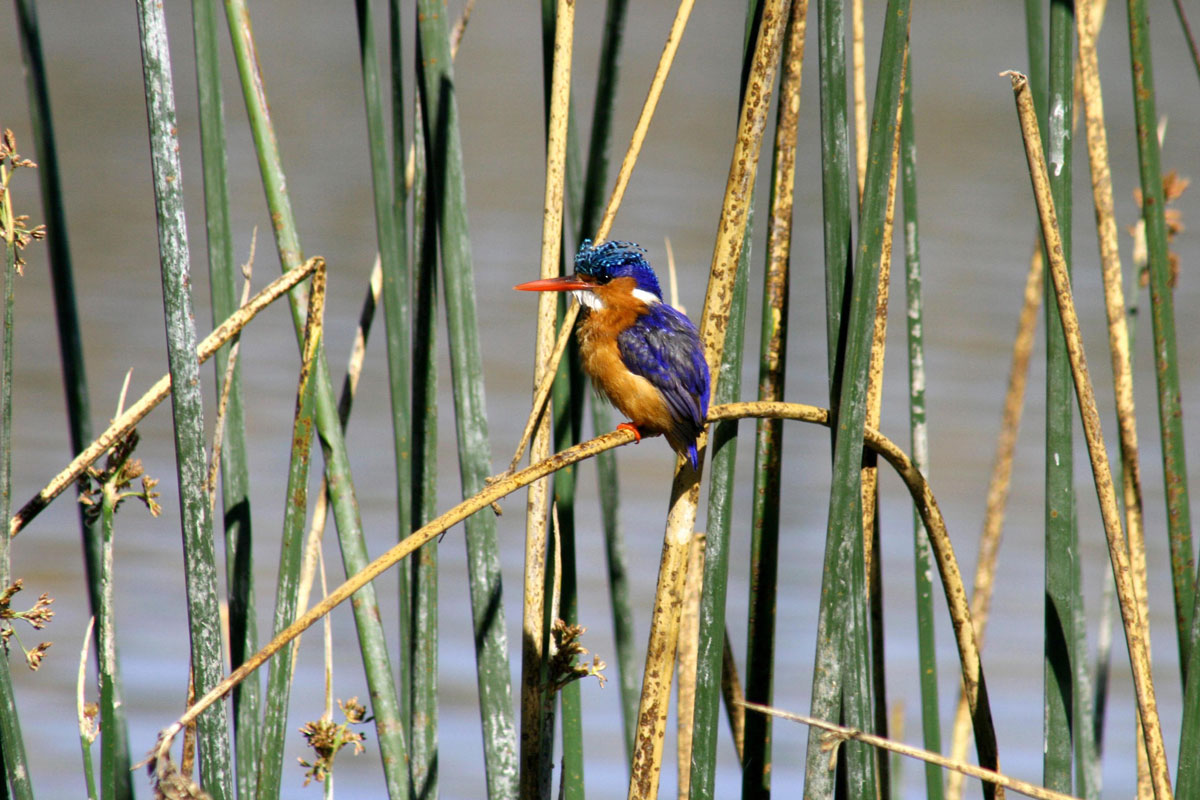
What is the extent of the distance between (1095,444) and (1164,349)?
0.23 metres

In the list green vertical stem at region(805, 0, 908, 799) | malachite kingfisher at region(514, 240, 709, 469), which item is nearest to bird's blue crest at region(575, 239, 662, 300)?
malachite kingfisher at region(514, 240, 709, 469)

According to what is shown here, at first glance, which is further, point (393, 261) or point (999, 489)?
point (999, 489)

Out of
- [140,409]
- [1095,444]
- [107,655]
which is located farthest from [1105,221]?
[107,655]

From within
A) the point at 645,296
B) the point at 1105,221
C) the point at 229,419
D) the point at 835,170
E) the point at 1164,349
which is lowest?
the point at 229,419

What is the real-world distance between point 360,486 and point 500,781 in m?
4.44

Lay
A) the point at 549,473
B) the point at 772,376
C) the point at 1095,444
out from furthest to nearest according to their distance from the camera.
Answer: the point at 772,376
the point at 1095,444
the point at 549,473

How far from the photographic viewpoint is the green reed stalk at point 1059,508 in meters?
1.63

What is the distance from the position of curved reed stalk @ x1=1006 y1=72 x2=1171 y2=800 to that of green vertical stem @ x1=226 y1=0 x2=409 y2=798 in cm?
101

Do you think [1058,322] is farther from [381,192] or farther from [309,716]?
[309,716]

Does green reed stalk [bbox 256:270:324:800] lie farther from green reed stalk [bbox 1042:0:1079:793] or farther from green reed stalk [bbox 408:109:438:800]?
green reed stalk [bbox 1042:0:1079:793]

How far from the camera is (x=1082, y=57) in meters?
1.87

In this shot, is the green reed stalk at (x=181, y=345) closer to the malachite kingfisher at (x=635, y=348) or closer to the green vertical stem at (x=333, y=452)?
the green vertical stem at (x=333, y=452)

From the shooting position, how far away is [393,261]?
191 centimetres

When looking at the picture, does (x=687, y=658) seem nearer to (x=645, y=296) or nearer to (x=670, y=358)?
(x=670, y=358)
